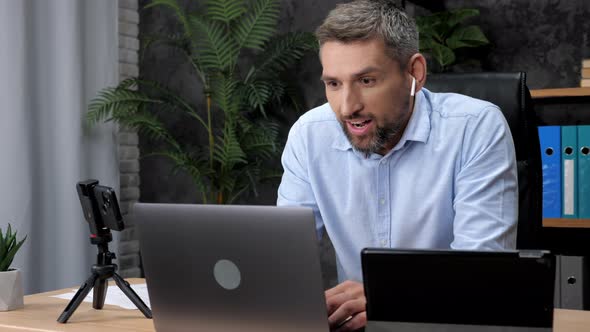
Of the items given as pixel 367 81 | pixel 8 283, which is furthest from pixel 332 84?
pixel 8 283

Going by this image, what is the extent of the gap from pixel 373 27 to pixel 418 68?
0.58ft

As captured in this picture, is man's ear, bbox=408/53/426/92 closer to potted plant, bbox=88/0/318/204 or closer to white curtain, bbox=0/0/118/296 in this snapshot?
potted plant, bbox=88/0/318/204

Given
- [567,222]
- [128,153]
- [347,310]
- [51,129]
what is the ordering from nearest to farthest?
[347,310]
[567,222]
[51,129]
[128,153]

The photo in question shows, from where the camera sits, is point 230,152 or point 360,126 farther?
point 230,152

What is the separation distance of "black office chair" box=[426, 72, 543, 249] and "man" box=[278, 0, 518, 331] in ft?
0.35

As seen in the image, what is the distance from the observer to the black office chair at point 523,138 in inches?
69.2

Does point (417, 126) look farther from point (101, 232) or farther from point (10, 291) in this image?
point (10, 291)

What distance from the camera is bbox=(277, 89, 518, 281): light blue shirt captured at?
5.11ft

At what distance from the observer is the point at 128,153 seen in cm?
367

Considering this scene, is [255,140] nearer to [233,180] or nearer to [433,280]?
[233,180]

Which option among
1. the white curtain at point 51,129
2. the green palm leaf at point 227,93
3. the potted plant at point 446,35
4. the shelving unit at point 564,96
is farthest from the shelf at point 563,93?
the white curtain at point 51,129

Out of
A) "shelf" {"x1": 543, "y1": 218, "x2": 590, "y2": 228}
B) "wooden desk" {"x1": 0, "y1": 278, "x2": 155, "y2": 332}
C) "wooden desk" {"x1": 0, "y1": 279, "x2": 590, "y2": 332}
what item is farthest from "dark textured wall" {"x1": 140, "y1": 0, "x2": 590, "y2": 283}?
"wooden desk" {"x1": 0, "y1": 278, "x2": 155, "y2": 332}

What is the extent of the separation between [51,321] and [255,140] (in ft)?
5.88

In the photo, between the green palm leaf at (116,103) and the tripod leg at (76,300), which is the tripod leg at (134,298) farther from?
the green palm leaf at (116,103)
